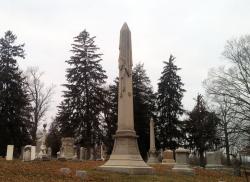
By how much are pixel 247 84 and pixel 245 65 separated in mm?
1615

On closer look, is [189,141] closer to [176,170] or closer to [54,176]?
[176,170]

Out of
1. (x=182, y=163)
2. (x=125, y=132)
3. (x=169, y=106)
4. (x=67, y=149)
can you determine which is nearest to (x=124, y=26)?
(x=125, y=132)

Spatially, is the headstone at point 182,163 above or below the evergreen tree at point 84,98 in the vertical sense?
below

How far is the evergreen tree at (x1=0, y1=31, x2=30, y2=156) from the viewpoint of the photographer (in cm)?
3088

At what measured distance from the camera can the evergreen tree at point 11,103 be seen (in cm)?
3088

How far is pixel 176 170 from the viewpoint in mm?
15188

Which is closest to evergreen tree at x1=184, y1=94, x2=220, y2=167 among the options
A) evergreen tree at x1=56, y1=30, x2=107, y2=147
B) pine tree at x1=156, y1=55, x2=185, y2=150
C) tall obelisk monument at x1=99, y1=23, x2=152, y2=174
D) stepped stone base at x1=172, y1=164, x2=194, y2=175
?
pine tree at x1=156, y1=55, x2=185, y2=150

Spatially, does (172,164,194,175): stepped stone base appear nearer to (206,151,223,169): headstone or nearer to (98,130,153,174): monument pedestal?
(98,130,153,174): monument pedestal

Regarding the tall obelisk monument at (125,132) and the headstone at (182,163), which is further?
the headstone at (182,163)

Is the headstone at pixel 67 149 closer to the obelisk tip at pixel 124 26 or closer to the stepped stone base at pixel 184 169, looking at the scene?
the stepped stone base at pixel 184 169

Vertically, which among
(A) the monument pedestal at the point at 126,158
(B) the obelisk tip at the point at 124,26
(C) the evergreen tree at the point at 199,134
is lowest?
(A) the monument pedestal at the point at 126,158

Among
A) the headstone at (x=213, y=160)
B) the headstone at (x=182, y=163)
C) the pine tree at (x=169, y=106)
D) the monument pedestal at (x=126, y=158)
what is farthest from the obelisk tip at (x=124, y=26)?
the pine tree at (x=169, y=106)

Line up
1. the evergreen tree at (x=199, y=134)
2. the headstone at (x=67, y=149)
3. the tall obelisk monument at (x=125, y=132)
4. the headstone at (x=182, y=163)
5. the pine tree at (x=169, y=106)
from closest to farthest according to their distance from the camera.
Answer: the tall obelisk monument at (x=125, y=132)
the headstone at (x=182, y=163)
the headstone at (x=67, y=149)
the pine tree at (x=169, y=106)
the evergreen tree at (x=199, y=134)

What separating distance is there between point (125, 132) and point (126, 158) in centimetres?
99
